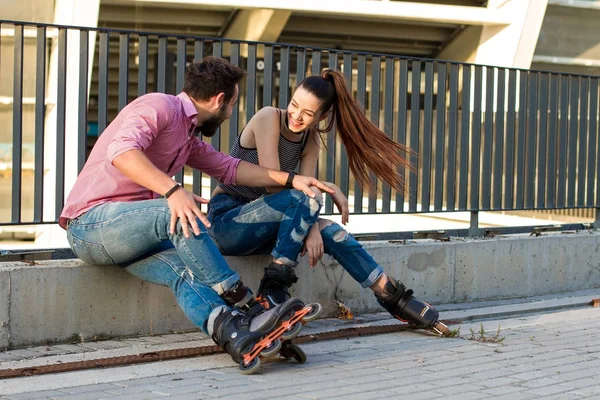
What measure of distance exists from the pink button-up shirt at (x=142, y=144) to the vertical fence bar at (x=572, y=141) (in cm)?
450

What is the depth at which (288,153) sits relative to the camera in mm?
5984

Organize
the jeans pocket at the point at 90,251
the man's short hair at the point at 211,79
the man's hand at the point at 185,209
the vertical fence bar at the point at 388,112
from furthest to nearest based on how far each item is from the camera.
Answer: the vertical fence bar at the point at 388,112
the man's short hair at the point at 211,79
the jeans pocket at the point at 90,251
the man's hand at the point at 185,209

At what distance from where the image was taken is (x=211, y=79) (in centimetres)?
520

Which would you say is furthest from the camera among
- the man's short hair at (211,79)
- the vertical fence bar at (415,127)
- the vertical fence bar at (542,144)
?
the vertical fence bar at (542,144)

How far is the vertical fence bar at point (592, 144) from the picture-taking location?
8930 millimetres

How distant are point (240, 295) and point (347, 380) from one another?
657 millimetres

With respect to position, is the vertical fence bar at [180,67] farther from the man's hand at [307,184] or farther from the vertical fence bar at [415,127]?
the vertical fence bar at [415,127]

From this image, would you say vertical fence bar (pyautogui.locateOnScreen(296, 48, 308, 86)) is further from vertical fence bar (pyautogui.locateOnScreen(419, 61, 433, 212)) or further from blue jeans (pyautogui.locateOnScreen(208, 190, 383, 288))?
blue jeans (pyautogui.locateOnScreen(208, 190, 383, 288))

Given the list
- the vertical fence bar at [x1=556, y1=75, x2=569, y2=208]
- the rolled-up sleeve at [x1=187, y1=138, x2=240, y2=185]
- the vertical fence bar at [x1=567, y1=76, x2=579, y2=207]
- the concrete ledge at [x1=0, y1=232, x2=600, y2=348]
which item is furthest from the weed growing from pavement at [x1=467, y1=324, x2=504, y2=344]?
the vertical fence bar at [x1=567, y1=76, x2=579, y2=207]

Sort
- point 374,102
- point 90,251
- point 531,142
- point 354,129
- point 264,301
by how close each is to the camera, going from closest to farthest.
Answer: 1. point 90,251
2. point 264,301
3. point 354,129
4. point 374,102
5. point 531,142

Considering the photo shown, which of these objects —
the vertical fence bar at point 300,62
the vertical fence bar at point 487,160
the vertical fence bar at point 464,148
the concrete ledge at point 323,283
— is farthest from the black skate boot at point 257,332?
the vertical fence bar at point 487,160

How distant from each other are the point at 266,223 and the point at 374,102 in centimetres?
211

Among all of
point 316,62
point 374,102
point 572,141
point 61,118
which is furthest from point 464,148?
Answer: point 61,118

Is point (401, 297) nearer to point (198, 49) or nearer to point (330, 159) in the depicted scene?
point (330, 159)
